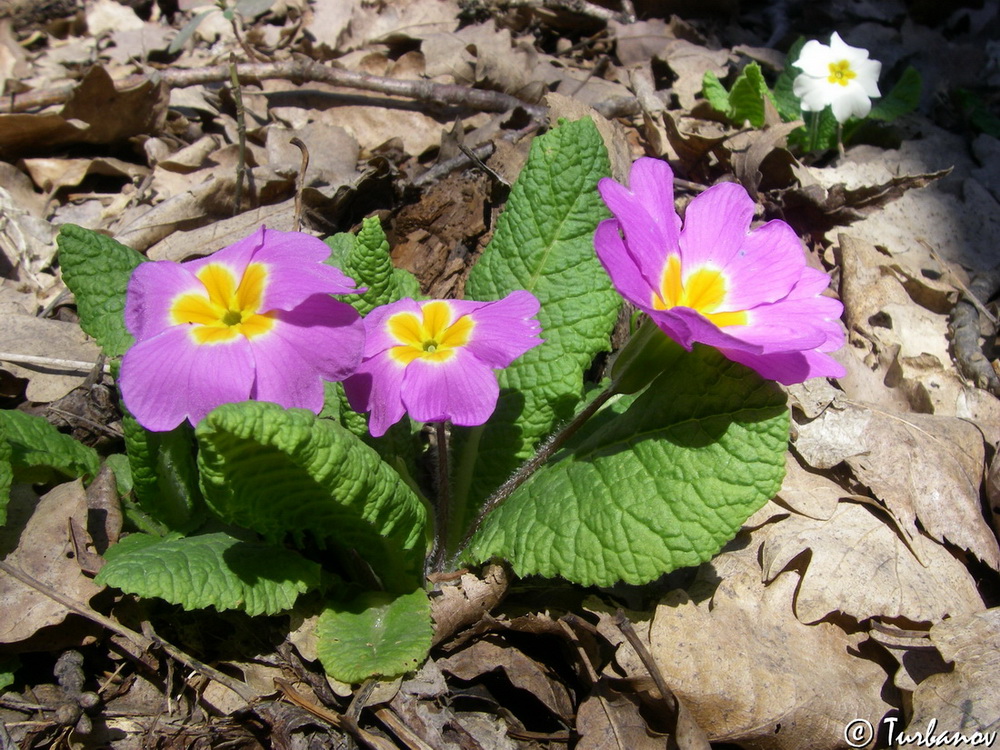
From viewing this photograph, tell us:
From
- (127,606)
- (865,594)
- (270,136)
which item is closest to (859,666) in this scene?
(865,594)

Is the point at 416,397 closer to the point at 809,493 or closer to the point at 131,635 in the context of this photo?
the point at 131,635

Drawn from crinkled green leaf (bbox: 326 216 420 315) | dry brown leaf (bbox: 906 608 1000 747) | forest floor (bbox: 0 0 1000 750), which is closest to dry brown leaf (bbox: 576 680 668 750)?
forest floor (bbox: 0 0 1000 750)

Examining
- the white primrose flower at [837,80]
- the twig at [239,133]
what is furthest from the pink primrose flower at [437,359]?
the white primrose flower at [837,80]

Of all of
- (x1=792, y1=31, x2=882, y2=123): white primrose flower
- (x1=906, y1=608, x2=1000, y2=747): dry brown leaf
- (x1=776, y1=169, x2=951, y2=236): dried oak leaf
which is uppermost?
(x1=792, y1=31, x2=882, y2=123): white primrose flower

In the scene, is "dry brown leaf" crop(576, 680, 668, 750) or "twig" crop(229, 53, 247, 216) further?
"twig" crop(229, 53, 247, 216)

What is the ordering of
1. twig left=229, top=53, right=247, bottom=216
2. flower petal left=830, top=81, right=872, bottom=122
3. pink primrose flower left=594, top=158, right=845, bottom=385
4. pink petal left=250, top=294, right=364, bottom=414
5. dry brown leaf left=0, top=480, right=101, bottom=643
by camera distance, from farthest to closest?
flower petal left=830, top=81, right=872, bottom=122
twig left=229, top=53, right=247, bottom=216
dry brown leaf left=0, top=480, right=101, bottom=643
pink petal left=250, top=294, right=364, bottom=414
pink primrose flower left=594, top=158, right=845, bottom=385

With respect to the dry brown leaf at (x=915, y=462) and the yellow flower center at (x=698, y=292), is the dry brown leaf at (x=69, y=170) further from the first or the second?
the dry brown leaf at (x=915, y=462)

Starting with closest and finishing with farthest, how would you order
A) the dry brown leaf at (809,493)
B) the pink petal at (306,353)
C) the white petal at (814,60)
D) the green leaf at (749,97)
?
the pink petal at (306,353) → the dry brown leaf at (809,493) → the green leaf at (749,97) → the white petal at (814,60)

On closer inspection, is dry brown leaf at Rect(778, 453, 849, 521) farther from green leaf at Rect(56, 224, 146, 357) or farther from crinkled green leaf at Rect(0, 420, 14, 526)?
crinkled green leaf at Rect(0, 420, 14, 526)
